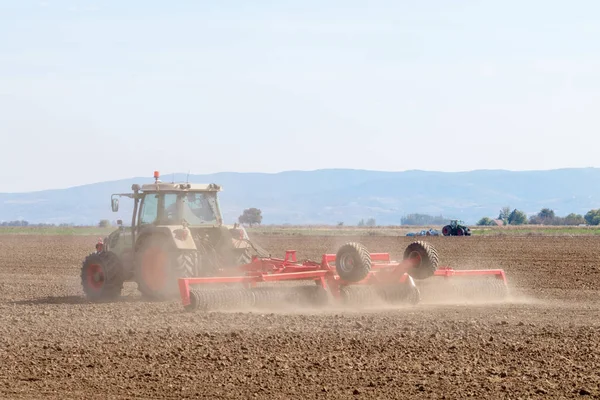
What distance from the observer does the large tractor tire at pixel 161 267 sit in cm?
1577

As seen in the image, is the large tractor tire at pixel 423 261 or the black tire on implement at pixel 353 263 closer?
the black tire on implement at pixel 353 263

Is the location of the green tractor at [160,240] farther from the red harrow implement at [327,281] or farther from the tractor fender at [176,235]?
the red harrow implement at [327,281]

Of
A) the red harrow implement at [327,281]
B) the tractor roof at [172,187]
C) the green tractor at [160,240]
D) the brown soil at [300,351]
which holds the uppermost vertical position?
the tractor roof at [172,187]

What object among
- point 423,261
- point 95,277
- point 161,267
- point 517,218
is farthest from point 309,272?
point 517,218

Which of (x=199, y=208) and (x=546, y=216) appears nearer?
(x=199, y=208)

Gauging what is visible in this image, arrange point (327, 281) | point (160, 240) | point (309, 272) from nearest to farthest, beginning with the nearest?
1. point (309, 272)
2. point (327, 281)
3. point (160, 240)

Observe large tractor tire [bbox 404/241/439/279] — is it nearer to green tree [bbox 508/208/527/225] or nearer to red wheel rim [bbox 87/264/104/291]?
red wheel rim [bbox 87/264/104/291]

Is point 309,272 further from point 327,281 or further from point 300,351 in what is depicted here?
point 300,351

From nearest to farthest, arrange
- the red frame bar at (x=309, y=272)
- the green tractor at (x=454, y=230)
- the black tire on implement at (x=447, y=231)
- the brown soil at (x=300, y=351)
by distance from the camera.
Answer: the brown soil at (x=300, y=351), the red frame bar at (x=309, y=272), the green tractor at (x=454, y=230), the black tire on implement at (x=447, y=231)

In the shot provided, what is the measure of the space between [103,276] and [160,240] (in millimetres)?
1525

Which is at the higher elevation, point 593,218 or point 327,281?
point 593,218

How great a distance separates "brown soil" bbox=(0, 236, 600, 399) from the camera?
878 cm

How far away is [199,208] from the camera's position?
17.0m

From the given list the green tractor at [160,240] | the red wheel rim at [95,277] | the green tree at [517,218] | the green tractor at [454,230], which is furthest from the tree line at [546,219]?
the red wheel rim at [95,277]
